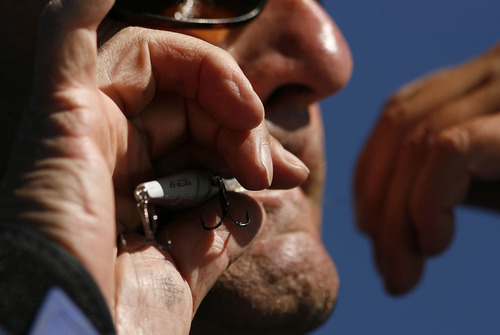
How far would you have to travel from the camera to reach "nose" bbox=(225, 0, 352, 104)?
1.26 metres

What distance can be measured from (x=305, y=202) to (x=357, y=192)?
751mm

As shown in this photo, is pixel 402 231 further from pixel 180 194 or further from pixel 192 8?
pixel 180 194

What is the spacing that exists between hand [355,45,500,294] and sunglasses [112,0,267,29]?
0.66 meters

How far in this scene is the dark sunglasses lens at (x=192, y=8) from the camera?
1.13 metres

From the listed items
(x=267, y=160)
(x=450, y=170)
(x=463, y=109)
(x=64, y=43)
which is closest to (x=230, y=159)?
(x=267, y=160)

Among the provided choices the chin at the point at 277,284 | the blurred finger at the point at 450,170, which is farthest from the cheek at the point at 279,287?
the blurred finger at the point at 450,170

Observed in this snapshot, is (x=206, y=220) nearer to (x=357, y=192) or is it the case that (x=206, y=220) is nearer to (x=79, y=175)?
(x=79, y=175)

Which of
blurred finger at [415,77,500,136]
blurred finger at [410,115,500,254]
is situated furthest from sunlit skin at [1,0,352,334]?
blurred finger at [415,77,500,136]

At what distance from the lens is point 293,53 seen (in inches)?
50.3

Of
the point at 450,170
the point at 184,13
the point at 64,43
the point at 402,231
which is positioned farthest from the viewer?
the point at 402,231

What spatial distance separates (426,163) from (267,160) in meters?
0.89

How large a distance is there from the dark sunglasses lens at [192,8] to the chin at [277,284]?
281 millimetres

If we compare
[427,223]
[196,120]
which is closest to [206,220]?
[196,120]

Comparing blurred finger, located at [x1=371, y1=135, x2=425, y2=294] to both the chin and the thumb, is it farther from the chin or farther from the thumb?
the thumb
